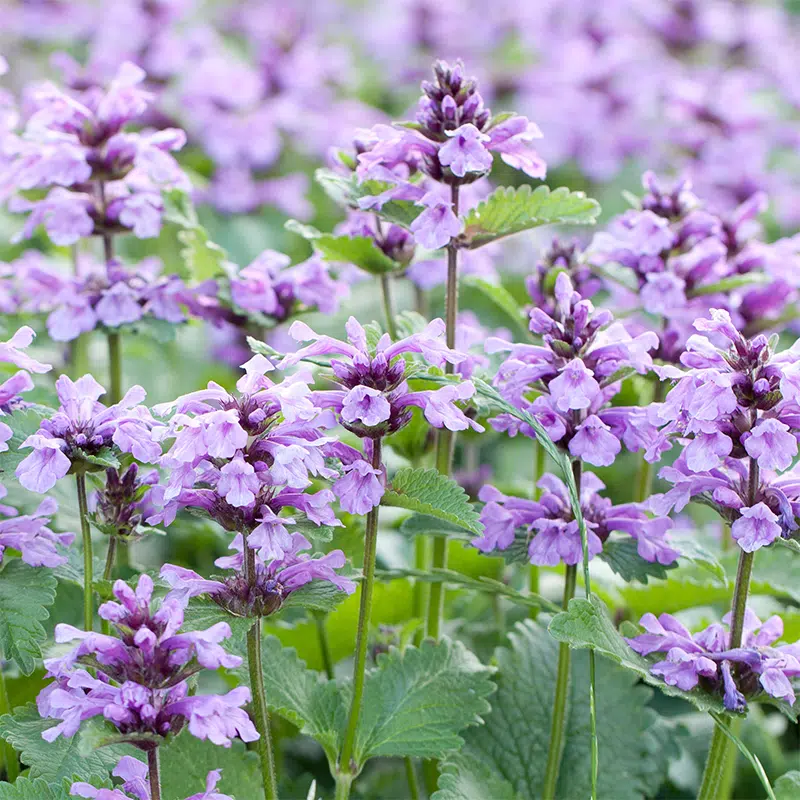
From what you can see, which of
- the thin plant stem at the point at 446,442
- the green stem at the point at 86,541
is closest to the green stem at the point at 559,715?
the thin plant stem at the point at 446,442

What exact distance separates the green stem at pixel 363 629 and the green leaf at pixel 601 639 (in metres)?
0.25

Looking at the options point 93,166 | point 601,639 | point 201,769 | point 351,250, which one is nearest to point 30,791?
point 201,769

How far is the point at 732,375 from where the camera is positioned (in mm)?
1493

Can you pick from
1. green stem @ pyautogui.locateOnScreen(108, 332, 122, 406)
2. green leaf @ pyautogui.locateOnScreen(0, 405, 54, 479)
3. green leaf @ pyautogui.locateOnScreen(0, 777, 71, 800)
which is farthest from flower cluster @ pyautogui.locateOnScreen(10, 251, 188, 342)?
green leaf @ pyautogui.locateOnScreen(0, 777, 71, 800)

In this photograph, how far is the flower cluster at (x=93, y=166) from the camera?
2.09 m

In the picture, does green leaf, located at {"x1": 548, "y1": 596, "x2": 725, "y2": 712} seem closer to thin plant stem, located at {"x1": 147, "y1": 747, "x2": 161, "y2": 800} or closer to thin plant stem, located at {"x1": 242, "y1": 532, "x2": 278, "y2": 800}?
thin plant stem, located at {"x1": 242, "y1": 532, "x2": 278, "y2": 800}

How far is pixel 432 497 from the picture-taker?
4.90ft

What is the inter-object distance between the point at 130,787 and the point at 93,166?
118 cm

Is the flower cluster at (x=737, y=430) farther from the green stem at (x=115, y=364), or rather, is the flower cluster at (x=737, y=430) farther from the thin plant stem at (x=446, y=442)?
the green stem at (x=115, y=364)

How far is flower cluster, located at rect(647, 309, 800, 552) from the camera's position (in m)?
1.45

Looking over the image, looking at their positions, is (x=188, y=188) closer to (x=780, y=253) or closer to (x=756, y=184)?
(x=780, y=253)

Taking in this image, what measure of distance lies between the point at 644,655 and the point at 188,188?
1227mm

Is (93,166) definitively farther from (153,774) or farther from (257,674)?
(153,774)

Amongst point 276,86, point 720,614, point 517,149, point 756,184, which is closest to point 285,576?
point 517,149
